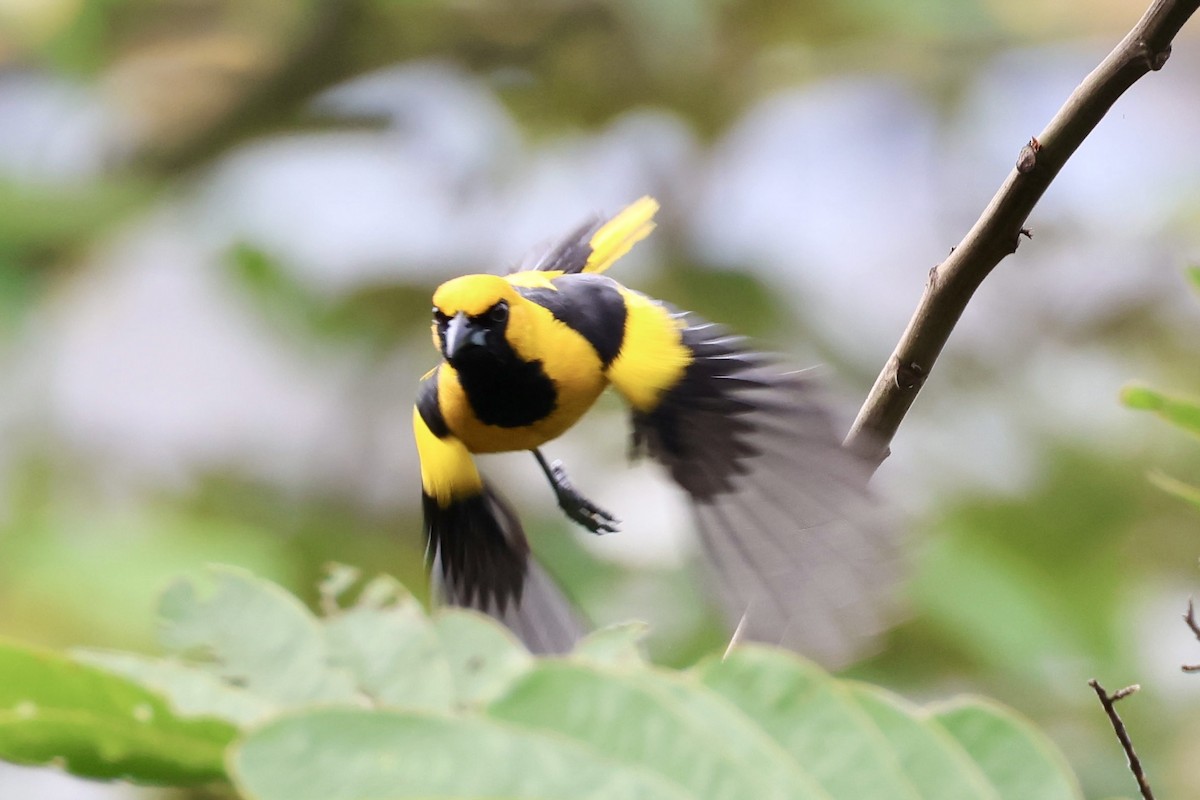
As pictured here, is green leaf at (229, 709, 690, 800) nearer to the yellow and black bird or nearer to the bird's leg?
the yellow and black bird

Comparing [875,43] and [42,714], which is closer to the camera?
[42,714]

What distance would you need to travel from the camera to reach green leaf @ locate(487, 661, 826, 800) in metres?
0.26

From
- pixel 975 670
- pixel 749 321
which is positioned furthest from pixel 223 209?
pixel 975 670

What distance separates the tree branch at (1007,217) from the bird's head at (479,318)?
282mm

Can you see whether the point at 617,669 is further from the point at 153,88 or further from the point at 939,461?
the point at 153,88

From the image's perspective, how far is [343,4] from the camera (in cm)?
245

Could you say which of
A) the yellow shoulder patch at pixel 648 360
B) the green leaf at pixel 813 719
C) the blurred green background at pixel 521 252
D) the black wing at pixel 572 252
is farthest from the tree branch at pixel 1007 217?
the blurred green background at pixel 521 252

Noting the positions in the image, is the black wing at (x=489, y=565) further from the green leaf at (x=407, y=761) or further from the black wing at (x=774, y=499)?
the green leaf at (x=407, y=761)

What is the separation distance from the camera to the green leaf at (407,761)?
25 centimetres

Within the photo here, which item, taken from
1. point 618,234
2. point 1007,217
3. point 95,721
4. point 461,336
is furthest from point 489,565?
point 95,721

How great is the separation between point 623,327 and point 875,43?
1.84 meters

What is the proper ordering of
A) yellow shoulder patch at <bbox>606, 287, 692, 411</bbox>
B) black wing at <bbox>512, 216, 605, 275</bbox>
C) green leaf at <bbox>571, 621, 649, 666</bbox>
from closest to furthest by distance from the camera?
1. green leaf at <bbox>571, 621, 649, 666</bbox>
2. yellow shoulder patch at <bbox>606, 287, 692, 411</bbox>
3. black wing at <bbox>512, 216, 605, 275</bbox>

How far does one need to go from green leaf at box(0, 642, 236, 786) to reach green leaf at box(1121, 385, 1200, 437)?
0.39m

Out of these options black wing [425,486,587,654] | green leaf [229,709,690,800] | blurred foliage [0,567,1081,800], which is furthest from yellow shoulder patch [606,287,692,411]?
green leaf [229,709,690,800]
